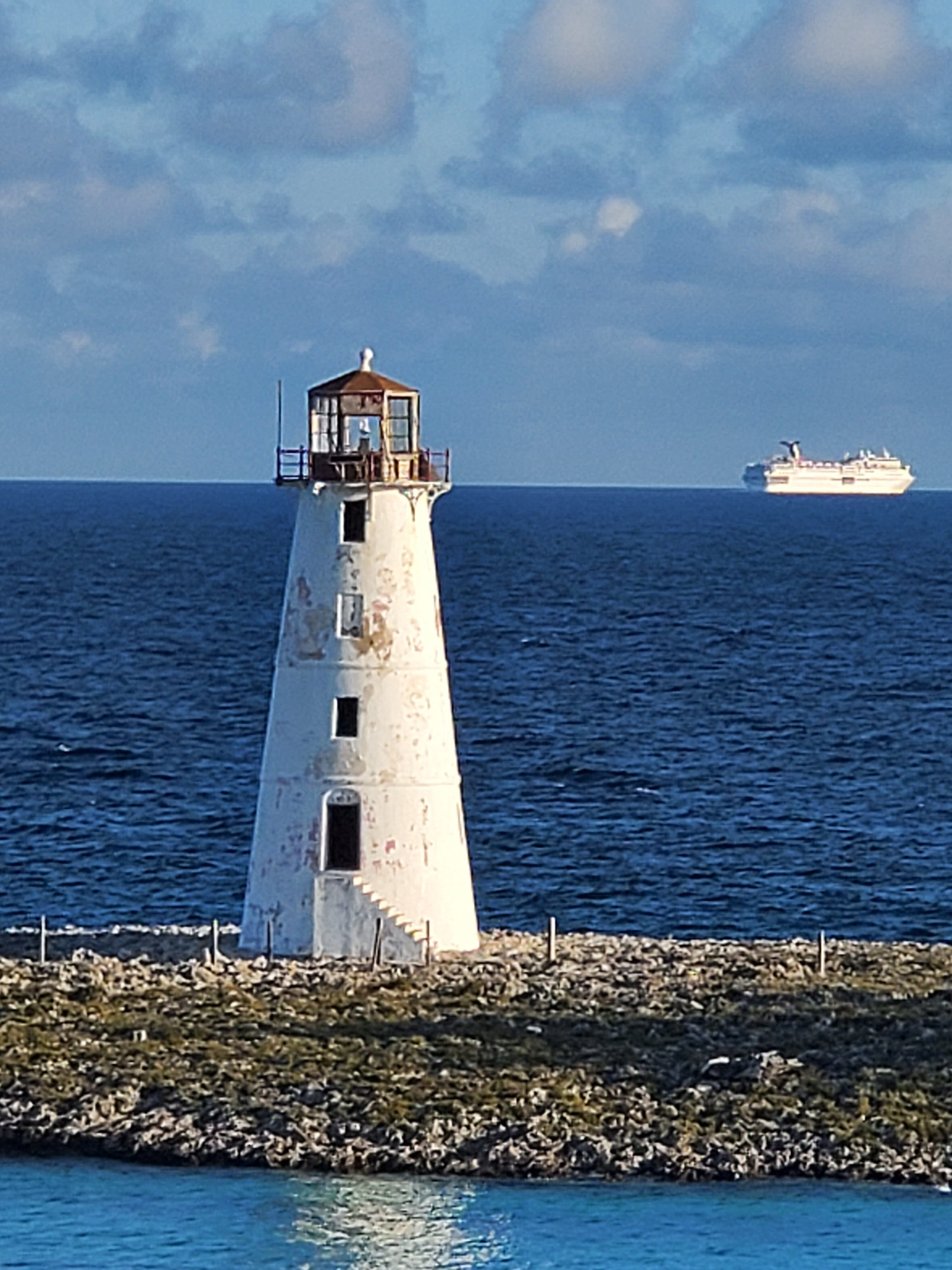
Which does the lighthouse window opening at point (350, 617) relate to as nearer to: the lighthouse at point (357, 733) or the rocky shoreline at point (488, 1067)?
the lighthouse at point (357, 733)

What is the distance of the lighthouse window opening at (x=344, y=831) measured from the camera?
3988 cm

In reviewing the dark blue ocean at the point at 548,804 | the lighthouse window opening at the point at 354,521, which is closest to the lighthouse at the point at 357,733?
the lighthouse window opening at the point at 354,521

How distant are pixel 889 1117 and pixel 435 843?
32.6 feet

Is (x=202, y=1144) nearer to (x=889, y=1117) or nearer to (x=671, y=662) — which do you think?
(x=889, y=1117)

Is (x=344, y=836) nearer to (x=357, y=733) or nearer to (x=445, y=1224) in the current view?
(x=357, y=733)

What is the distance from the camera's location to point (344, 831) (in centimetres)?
3991

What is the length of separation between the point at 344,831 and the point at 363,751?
1.17 m

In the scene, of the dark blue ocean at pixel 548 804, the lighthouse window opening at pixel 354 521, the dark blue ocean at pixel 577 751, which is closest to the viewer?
the dark blue ocean at pixel 548 804

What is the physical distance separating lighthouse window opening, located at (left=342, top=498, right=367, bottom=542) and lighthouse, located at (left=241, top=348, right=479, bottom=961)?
0.6 inches

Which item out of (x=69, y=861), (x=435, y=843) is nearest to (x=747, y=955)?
(x=435, y=843)

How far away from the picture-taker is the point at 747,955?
4153 cm

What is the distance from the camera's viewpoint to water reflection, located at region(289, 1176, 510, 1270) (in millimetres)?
29312

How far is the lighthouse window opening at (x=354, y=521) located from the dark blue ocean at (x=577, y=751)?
12.2 meters

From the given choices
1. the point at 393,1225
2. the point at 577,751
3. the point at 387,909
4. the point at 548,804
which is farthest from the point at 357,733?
the point at 577,751
